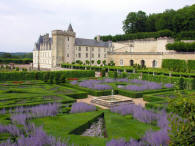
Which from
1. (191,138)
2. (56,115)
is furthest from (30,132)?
(191,138)

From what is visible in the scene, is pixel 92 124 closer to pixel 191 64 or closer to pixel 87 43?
pixel 191 64

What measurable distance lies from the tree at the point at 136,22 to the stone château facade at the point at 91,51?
769 cm

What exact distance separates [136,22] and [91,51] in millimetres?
18608

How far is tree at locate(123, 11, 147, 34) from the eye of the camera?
59.7 m

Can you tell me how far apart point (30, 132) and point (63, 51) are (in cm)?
4040

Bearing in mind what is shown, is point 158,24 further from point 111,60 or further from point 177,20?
point 111,60

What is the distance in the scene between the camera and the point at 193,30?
4481cm

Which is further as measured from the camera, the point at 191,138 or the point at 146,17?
the point at 146,17

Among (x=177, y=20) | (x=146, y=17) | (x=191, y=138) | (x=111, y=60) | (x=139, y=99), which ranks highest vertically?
(x=146, y=17)

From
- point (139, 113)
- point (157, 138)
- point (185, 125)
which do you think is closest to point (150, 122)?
point (139, 113)

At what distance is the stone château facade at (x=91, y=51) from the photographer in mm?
44688

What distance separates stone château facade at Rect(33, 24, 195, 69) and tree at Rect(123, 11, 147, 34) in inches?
303

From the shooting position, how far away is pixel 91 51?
170 ft

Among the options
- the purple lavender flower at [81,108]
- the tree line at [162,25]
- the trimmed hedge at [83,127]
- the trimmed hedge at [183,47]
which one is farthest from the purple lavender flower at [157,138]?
the tree line at [162,25]
